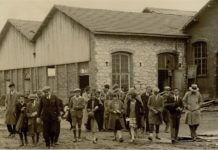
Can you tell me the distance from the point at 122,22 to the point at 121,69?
9.24 ft

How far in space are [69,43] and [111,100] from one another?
11626mm

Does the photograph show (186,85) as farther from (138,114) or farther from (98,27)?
(138,114)

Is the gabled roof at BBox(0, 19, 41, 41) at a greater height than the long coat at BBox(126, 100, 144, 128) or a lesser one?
greater

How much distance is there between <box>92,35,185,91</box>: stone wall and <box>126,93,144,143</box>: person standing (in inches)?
Result: 344

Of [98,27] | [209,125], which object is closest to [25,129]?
[209,125]

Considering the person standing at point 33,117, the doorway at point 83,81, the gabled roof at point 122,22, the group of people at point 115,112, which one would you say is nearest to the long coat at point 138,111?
the group of people at point 115,112

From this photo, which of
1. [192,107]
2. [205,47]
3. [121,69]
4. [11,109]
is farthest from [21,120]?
[205,47]

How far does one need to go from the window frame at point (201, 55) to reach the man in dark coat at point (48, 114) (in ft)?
44.4

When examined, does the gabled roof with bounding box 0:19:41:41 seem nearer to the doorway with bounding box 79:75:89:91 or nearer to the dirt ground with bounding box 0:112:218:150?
the doorway with bounding box 79:75:89:91

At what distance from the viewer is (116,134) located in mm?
16438

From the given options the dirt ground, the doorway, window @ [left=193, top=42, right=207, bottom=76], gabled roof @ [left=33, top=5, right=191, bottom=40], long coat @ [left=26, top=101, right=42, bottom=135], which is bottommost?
the dirt ground

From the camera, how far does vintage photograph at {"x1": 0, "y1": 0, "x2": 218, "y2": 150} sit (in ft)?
51.8

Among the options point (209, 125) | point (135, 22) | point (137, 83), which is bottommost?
point (209, 125)

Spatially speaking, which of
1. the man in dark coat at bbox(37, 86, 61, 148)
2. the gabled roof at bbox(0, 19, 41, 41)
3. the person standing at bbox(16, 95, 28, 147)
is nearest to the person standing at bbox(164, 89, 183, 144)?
the man in dark coat at bbox(37, 86, 61, 148)
